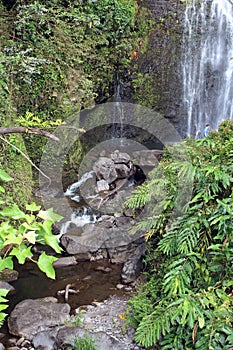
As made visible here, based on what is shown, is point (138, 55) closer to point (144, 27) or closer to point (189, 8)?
point (144, 27)

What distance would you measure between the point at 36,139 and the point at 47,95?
99 cm

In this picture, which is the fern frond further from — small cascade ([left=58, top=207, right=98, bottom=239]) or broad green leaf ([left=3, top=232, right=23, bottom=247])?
small cascade ([left=58, top=207, right=98, bottom=239])

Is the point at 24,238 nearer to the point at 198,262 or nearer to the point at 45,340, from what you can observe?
the point at 198,262

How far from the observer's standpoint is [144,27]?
1020 cm

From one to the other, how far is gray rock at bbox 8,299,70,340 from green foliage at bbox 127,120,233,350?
133 cm

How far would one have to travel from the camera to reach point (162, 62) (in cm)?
1045

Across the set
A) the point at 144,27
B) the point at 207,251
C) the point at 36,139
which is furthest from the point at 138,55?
the point at 207,251

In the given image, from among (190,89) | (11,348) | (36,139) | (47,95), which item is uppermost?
(190,89)

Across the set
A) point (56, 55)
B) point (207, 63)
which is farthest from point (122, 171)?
point (207, 63)

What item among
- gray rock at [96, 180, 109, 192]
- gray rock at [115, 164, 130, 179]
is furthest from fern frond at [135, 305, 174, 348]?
gray rock at [115, 164, 130, 179]

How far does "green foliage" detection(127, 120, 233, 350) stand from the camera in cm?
278

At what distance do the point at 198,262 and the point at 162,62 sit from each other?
8400 millimetres

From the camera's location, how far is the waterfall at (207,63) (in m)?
10.1

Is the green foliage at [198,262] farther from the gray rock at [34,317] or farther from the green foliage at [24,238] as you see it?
the green foliage at [24,238]
